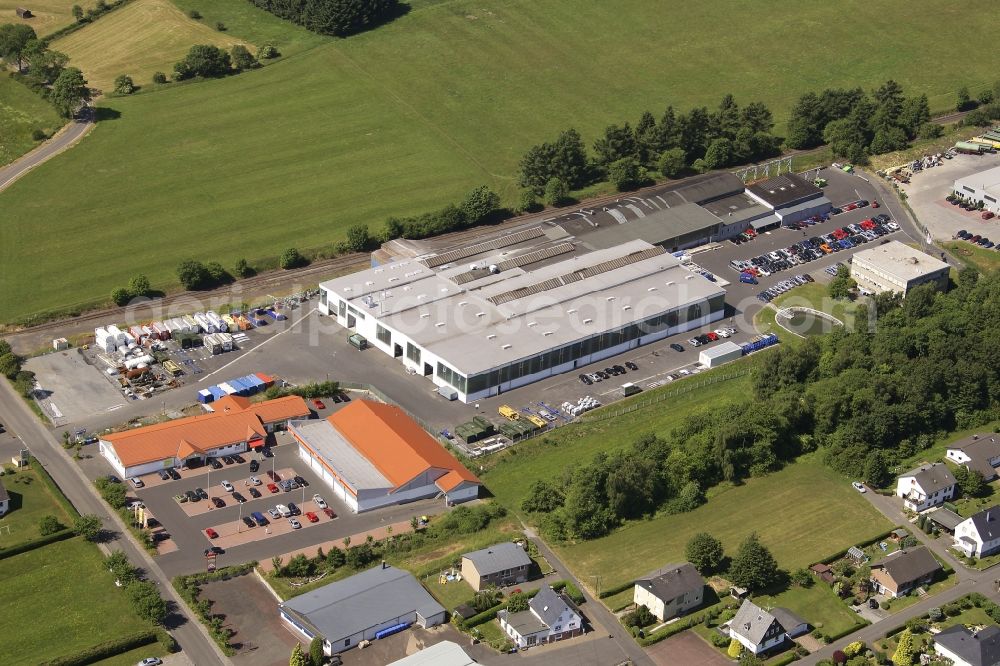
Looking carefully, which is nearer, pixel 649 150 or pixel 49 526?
pixel 49 526

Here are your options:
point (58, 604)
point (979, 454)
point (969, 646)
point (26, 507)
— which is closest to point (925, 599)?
point (969, 646)

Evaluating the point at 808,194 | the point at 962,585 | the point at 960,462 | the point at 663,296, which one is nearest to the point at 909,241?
the point at 808,194

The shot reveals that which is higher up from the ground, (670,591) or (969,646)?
(670,591)

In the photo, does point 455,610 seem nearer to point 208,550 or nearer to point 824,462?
point 208,550

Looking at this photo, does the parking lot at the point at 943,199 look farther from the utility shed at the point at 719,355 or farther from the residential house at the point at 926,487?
the residential house at the point at 926,487

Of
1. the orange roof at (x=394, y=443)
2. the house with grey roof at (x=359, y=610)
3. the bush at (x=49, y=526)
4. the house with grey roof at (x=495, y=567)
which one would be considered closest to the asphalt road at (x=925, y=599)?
the house with grey roof at (x=495, y=567)

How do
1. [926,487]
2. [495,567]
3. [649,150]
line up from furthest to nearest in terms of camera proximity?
[649,150] < [926,487] < [495,567]

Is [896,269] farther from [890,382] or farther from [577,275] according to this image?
[577,275]
